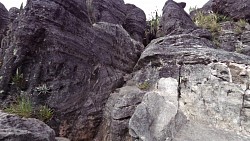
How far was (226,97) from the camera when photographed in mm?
8750

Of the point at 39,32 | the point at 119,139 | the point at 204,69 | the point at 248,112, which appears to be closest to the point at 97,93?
the point at 119,139

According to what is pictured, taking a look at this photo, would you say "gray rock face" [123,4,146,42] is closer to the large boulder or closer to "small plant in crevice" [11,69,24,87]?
the large boulder

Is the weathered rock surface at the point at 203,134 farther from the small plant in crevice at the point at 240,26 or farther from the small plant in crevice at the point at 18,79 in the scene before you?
the small plant in crevice at the point at 240,26

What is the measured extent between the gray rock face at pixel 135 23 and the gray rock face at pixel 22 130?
9002mm

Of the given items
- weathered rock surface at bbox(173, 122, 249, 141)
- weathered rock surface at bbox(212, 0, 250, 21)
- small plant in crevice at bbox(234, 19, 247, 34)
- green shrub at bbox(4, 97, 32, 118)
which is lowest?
weathered rock surface at bbox(173, 122, 249, 141)

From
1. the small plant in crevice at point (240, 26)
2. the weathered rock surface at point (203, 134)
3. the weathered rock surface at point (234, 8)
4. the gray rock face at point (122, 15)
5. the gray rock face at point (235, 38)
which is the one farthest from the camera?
the weathered rock surface at point (234, 8)

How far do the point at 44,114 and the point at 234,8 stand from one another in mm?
12683

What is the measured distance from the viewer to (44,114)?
905cm

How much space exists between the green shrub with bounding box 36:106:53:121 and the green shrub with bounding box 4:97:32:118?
1.24 feet

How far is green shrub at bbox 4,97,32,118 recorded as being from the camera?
837 centimetres

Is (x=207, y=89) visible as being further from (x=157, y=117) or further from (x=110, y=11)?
(x=110, y=11)

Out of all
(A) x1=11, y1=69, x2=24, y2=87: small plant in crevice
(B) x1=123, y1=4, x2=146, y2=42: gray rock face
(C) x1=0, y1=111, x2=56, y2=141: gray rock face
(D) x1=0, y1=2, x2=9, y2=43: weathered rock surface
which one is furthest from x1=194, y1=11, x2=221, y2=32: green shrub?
(D) x1=0, y1=2, x2=9, y2=43: weathered rock surface

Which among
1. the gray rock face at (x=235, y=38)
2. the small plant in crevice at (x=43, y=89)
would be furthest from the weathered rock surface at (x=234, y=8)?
the small plant in crevice at (x=43, y=89)

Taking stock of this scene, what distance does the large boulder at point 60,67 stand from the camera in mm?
9453
